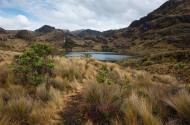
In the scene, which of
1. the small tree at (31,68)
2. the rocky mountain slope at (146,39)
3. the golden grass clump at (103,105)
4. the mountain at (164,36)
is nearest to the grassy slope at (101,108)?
the golden grass clump at (103,105)

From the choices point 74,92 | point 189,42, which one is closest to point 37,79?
point 74,92

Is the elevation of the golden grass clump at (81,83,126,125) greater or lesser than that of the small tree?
lesser

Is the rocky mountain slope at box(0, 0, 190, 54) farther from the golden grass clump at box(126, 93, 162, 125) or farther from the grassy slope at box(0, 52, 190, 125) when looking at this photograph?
the golden grass clump at box(126, 93, 162, 125)

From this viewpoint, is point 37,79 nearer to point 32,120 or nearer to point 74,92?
point 74,92

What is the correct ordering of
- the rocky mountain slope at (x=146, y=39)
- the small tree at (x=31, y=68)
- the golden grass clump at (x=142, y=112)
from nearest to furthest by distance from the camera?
the golden grass clump at (x=142, y=112) → the small tree at (x=31, y=68) → the rocky mountain slope at (x=146, y=39)

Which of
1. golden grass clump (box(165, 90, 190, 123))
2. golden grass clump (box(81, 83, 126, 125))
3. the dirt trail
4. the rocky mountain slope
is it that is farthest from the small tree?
the rocky mountain slope

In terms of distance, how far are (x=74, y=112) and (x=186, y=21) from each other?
531 ft

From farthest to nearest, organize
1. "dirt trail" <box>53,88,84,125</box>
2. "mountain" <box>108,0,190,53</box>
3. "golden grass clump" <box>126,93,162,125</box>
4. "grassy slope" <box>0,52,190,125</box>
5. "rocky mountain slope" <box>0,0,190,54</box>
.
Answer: "mountain" <box>108,0,190,53</box>
"rocky mountain slope" <box>0,0,190,54</box>
"dirt trail" <box>53,88,84,125</box>
"grassy slope" <box>0,52,190,125</box>
"golden grass clump" <box>126,93,162,125</box>

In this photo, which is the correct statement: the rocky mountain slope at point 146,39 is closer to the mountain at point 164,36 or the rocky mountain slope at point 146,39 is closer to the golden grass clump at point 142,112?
the mountain at point 164,36

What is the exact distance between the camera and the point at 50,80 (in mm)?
8094

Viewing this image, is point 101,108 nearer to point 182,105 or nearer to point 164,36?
point 182,105

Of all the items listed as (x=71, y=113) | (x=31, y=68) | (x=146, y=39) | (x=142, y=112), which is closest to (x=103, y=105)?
(x=71, y=113)

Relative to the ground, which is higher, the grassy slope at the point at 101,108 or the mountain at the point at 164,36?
the mountain at the point at 164,36

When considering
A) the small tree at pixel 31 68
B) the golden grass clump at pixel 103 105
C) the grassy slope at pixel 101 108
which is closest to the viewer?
the grassy slope at pixel 101 108
